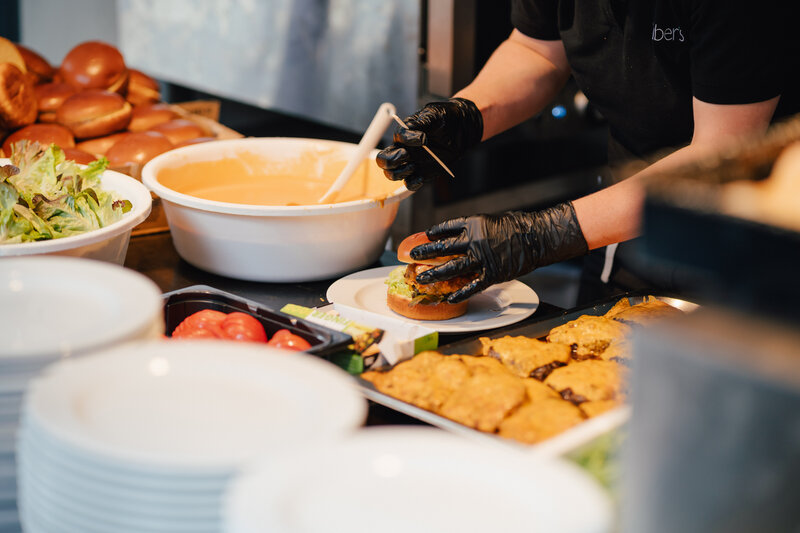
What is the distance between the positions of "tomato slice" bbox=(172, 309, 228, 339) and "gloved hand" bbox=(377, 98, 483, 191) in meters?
0.74

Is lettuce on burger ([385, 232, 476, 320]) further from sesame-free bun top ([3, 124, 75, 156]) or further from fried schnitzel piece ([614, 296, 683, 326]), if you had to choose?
sesame-free bun top ([3, 124, 75, 156])

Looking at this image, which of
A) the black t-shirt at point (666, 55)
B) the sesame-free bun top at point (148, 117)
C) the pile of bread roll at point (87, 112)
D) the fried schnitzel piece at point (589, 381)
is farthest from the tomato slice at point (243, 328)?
the sesame-free bun top at point (148, 117)

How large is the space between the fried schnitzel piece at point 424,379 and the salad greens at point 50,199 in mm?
776

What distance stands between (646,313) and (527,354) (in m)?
0.37

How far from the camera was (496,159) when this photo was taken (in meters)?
3.73

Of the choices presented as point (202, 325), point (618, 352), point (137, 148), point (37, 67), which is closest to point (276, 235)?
point (202, 325)

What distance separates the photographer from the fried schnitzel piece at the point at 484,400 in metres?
1.35

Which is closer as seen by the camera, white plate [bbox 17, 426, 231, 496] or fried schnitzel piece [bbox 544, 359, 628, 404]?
white plate [bbox 17, 426, 231, 496]

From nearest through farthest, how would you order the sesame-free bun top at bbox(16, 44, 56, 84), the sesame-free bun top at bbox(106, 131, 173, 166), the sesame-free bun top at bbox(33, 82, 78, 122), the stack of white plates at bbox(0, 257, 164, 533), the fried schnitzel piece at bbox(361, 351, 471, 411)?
1. the stack of white plates at bbox(0, 257, 164, 533)
2. the fried schnitzel piece at bbox(361, 351, 471, 411)
3. the sesame-free bun top at bbox(106, 131, 173, 166)
4. the sesame-free bun top at bbox(33, 82, 78, 122)
5. the sesame-free bun top at bbox(16, 44, 56, 84)

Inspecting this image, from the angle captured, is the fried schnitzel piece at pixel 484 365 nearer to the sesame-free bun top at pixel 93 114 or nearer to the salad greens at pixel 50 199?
the salad greens at pixel 50 199

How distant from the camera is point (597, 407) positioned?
4.61 ft

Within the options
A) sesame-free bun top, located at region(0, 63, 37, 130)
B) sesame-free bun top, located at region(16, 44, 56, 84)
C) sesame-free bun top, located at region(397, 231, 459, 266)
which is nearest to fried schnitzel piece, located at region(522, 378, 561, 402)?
sesame-free bun top, located at region(397, 231, 459, 266)

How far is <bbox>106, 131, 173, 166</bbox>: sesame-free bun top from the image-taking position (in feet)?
7.96

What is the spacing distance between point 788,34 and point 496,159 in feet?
6.54
